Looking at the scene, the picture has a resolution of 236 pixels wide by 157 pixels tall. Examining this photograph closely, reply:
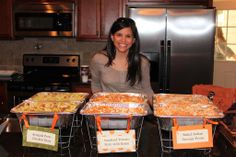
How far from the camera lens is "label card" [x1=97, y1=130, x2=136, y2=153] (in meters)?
1.41

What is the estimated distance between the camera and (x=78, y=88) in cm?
377

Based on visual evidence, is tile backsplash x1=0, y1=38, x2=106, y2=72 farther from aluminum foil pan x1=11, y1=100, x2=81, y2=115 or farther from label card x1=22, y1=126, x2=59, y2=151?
label card x1=22, y1=126, x2=59, y2=151

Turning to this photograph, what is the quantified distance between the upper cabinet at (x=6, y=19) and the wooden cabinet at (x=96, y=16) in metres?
0.82

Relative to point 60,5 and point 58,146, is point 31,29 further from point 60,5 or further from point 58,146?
point 58,146

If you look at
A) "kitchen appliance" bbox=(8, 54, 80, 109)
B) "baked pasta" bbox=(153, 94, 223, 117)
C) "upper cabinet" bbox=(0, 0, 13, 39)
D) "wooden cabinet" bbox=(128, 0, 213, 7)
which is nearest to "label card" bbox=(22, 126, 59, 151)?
"baked pasta" bbox=(153, 94, 223, 117)

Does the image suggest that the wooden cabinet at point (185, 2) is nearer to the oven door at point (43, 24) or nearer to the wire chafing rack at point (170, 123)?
the oven door at point (43, 24)

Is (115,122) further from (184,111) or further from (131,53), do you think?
(131,53)

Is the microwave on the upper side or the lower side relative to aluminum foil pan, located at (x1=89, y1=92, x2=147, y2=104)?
upper

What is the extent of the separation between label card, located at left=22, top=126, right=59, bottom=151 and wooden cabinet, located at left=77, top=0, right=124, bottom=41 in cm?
260

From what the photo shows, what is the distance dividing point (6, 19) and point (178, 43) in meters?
2.04

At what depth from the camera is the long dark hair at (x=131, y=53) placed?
2.23m

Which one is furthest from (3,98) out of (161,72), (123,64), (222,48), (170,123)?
(222,48)

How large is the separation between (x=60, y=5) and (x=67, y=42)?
57 centimetres

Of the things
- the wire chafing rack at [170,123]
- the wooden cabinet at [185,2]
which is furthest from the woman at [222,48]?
the wire chafing rack at [170,123]
